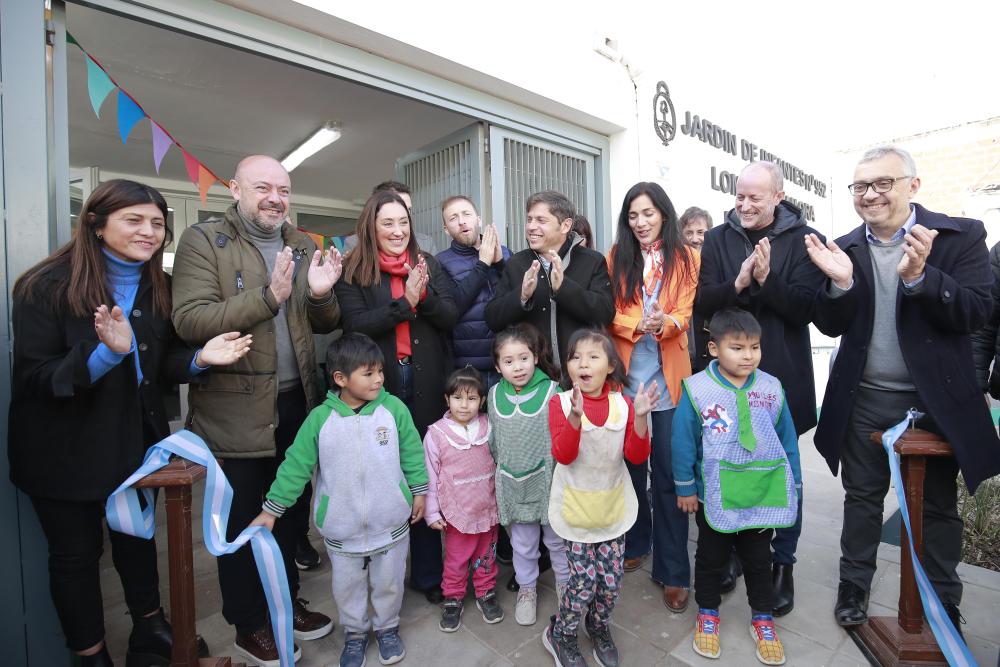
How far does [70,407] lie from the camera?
179 centimetres

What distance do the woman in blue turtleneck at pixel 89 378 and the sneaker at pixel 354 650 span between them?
0.82 m

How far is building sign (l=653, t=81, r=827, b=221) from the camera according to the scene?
4.84 meters

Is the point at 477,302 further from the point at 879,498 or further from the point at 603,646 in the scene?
the point at 879,498

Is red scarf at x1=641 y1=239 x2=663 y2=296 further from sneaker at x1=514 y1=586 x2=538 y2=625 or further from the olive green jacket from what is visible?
the olive green jacket

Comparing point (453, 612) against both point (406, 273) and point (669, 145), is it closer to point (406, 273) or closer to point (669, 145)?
point (406, 273)

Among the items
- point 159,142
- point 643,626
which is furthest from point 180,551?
point 159,142

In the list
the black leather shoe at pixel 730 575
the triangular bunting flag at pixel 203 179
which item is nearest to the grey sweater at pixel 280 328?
the triangular bunting flag at pixel 203 179

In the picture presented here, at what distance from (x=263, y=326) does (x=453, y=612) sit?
56.2 inches

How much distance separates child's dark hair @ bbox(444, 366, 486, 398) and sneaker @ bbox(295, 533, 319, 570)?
1311mm

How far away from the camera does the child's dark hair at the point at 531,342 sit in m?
2.24

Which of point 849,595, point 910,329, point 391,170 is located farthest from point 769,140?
point 849,595

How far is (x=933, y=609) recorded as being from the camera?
73.2 inches

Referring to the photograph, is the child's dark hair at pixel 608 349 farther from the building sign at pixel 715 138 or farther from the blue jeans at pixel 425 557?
the building sign at pixel 715 138

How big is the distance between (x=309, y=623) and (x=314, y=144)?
4.75 meters
